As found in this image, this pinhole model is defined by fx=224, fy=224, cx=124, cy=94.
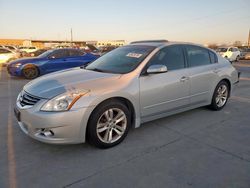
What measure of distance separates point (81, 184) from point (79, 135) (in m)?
0.71

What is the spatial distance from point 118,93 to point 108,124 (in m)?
0.48

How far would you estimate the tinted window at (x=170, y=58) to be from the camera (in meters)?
3.84

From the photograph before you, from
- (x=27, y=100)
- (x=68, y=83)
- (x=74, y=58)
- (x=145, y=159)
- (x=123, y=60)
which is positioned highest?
(x=74, y=58)

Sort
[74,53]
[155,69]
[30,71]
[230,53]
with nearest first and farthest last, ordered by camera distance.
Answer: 1. [155,69]
2. [30,71]
3. [74,53]
4. [230,53]

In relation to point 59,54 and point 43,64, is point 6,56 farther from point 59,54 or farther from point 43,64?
point 59,54

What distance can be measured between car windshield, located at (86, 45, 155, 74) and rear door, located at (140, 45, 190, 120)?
8.6 inches

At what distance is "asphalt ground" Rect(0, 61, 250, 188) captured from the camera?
255 cm

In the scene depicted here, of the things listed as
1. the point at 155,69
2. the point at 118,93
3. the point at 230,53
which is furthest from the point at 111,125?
the point at 230,53

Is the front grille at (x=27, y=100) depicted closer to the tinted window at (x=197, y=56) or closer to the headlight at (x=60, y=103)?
the headlight at (x=60, y=103)

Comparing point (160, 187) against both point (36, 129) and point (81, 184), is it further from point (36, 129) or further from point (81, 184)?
point (36, 129)

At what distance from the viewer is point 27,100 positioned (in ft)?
10.5

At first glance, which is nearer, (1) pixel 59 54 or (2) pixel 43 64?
(2) pixel 43 64

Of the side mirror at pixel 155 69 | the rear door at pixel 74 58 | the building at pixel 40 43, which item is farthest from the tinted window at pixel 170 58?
the building at pixel 40 43

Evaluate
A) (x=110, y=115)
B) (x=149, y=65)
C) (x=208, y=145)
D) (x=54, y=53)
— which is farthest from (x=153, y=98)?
(x=54, y=53)
